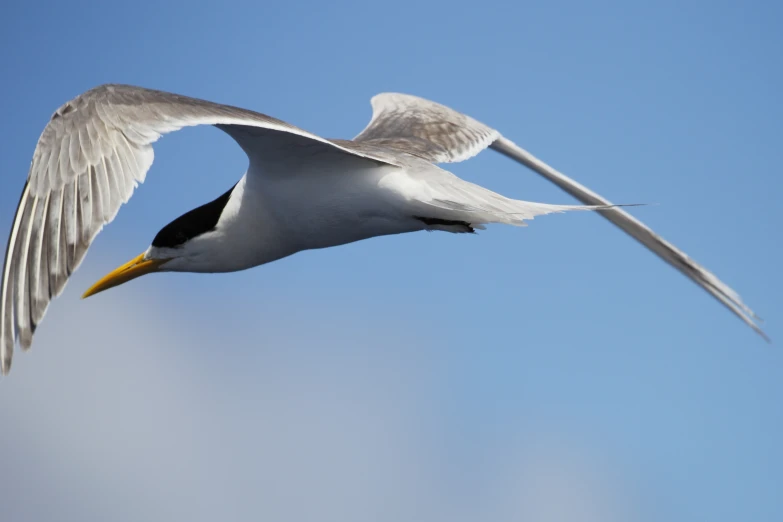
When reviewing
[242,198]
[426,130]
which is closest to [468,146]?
[426,130]

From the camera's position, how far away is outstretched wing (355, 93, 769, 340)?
313 inches

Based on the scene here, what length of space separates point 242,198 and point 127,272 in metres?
1.22

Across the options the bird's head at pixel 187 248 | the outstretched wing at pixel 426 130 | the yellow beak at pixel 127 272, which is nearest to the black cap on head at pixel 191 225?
the bird's head at pixel 187 248

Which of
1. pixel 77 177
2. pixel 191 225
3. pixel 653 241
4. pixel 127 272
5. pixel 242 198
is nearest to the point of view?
pixel 77 177

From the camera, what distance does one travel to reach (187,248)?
693cm

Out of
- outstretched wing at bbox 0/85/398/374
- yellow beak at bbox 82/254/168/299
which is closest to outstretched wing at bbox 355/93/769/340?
yellow beak at bbox 82/254/168/299

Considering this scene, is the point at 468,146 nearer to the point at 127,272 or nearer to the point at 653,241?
the point at 653,241

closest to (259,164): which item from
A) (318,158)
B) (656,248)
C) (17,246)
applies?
(318,158)

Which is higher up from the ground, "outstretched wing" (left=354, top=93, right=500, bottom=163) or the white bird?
"outstretched wing" (left=354, top=93, right=500, bottom=163)

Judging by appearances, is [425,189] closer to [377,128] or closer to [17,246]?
[17,246]

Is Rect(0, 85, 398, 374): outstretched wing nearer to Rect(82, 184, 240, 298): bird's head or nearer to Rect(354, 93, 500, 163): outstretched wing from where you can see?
Rect(82, 184, 240, 298): bird's head

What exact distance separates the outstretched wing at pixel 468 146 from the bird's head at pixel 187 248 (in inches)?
67.5

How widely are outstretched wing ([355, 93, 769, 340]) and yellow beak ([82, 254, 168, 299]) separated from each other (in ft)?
7.02

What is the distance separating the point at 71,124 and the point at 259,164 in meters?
1.46
